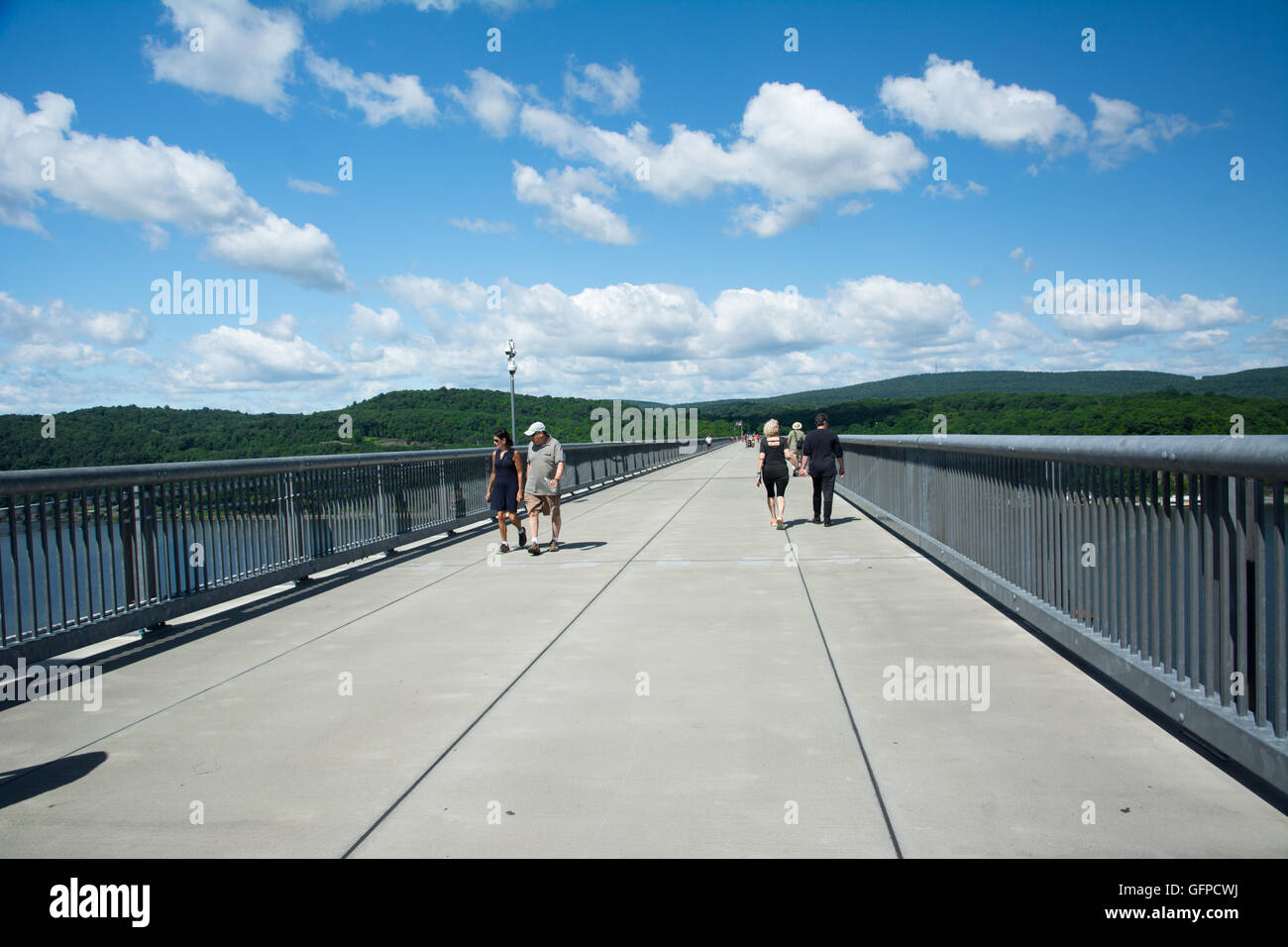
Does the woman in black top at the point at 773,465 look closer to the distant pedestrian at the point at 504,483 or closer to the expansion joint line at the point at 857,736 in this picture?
the distant pedestrian at the point at 504,483

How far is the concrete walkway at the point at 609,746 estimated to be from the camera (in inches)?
147

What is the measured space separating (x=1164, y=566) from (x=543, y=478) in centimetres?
974

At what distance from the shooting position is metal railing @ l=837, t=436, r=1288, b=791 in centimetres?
389

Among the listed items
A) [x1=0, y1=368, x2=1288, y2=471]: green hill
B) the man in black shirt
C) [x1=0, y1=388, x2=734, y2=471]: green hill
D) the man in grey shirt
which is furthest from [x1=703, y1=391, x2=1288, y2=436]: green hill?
the man in grey shirt

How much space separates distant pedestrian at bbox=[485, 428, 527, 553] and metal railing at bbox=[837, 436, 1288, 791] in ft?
22.9

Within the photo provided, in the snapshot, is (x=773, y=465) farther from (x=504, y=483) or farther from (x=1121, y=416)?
(x=1121, y=416)

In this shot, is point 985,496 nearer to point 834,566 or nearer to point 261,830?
point 834,566

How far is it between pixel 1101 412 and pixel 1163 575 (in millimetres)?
81001

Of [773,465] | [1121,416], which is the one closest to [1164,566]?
[773,465]

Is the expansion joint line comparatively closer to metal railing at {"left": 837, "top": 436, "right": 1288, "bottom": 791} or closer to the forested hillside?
metal railing at {"left": 837, "top": 436, "right": 1288, "bottom": 791}

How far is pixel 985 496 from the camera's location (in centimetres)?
884

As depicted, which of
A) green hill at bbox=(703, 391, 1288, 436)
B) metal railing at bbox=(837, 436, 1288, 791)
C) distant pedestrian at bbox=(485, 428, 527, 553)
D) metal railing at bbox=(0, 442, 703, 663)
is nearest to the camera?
metal railing at bbox=(837, 436, 1288, 791)
